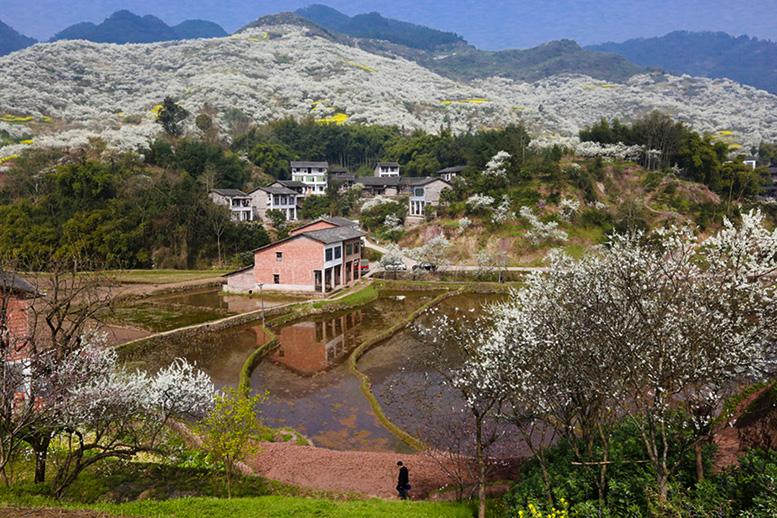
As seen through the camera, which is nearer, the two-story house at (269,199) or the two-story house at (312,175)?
the two-story house at (269,199)

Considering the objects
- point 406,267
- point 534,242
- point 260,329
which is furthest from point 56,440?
point 534,242

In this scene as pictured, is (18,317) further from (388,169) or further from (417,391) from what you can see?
(388,169)

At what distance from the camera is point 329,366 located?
2688cm

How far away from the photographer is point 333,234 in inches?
1784

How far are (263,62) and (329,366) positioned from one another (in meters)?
170

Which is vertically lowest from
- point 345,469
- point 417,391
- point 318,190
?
point 417,391

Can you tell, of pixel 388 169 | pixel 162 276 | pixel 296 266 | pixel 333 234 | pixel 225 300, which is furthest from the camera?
pixel 388 169

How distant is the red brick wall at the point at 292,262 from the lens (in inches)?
1673

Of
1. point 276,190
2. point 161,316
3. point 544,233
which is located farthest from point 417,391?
point 276,190

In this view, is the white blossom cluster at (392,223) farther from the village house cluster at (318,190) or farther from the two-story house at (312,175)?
the two-story house at (312,175)

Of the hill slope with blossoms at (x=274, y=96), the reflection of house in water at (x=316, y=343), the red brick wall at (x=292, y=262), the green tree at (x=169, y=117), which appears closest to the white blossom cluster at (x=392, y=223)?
the red brick wall at (x=292, y=262)

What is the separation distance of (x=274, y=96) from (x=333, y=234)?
353 feet

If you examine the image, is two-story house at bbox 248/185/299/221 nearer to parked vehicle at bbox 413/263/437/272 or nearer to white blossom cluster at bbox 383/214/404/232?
white blossom cluster at bbox 383/214/404/232

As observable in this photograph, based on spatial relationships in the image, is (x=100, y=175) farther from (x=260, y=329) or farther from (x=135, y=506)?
(x=135, y=506)
